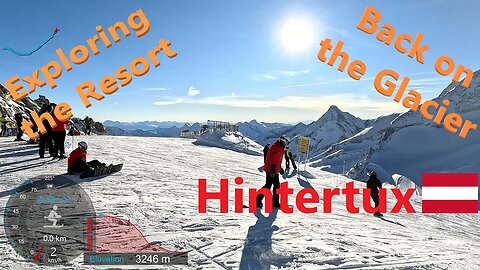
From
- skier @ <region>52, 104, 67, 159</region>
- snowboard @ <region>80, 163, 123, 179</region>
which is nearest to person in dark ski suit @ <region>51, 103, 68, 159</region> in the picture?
skier @ <region>52, 104, 67, 159</region>

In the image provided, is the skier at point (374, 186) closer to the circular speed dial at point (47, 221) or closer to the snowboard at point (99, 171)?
the snowboard at point (99, 171)

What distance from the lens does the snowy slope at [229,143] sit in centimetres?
2639

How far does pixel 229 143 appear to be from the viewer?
27.6m

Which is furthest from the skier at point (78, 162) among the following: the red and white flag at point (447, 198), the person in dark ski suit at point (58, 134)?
the red and white flag at point (447, 198)

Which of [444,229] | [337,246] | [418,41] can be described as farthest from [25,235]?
[418,41]

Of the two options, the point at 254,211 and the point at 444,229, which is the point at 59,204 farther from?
the point at 444,229

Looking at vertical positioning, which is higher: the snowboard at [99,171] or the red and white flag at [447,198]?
the snowboard at [99,171]

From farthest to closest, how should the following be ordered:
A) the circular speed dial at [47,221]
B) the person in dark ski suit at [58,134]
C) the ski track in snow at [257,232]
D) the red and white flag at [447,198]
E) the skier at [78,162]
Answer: the red and white flag at [447,198]
the person in dark ski suit at [58,134]
the skier at [78,162]
the ski track in snow at [257,232]
the circular speed dial at [47,221]

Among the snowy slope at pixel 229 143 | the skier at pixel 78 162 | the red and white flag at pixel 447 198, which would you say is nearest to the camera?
the skier at pixel 78 162

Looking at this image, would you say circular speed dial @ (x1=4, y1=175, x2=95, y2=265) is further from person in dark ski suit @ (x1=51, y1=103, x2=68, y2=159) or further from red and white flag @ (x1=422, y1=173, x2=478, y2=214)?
red and white flag @ (x1=422, y1=173, x2=478, y2=214)

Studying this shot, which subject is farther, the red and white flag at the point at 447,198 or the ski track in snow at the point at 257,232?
the red and white flag at the point at 447,198

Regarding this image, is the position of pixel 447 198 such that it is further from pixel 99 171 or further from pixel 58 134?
pixel 58 134

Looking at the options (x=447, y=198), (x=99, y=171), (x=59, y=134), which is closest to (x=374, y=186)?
(x=447, y=198)

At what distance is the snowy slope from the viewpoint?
1039 inches
